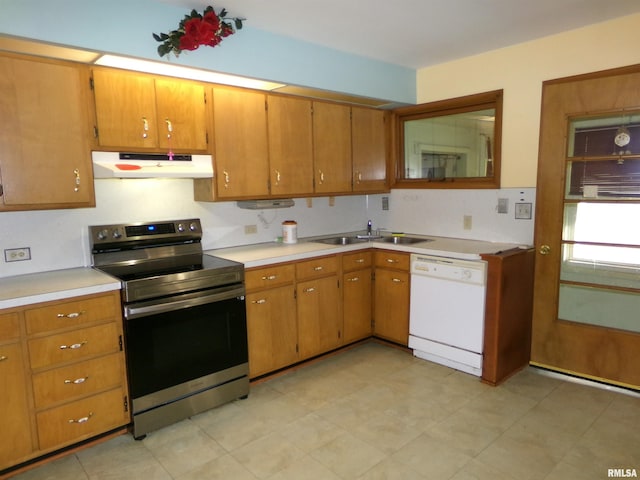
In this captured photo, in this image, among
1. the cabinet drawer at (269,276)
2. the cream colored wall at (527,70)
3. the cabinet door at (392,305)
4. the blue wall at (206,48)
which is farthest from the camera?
the cabinet door at (392,305)

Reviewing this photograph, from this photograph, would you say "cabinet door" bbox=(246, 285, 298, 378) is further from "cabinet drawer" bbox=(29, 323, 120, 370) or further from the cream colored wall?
the cream colored wall

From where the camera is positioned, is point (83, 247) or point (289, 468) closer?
point (289, 468)

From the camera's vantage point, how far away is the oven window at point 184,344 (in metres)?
2.41

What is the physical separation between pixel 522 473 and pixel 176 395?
1930 millimetres

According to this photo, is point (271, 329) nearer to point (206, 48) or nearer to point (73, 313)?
point (73, 313)

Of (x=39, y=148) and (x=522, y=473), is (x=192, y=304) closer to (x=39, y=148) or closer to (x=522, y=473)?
(x=39, y=148)

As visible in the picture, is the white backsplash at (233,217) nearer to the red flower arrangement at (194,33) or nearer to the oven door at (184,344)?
the oven door at (184,344)

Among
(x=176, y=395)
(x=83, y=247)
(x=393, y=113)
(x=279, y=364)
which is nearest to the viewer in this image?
(x=176, y=395)

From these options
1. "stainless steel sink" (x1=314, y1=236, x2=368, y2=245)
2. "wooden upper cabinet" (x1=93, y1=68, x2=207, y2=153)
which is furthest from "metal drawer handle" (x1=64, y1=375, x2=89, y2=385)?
"stainless steel sink" (x1=314, y1=236, x2=368, y2=245)

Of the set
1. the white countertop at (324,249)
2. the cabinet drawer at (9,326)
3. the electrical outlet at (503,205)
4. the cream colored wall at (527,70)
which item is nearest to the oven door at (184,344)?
the white countertop at (324,249)

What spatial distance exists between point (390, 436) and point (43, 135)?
99.8 inches

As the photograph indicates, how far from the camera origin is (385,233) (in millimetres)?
4316

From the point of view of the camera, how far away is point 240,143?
3.08m

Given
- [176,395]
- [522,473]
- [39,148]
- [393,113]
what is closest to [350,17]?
[393,113]
